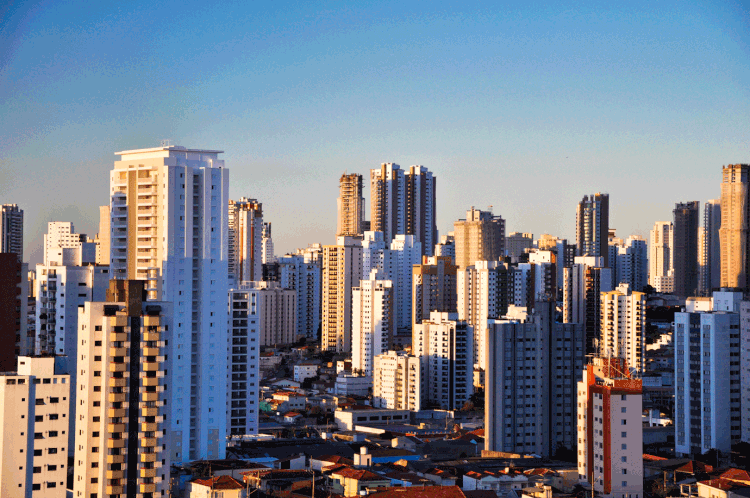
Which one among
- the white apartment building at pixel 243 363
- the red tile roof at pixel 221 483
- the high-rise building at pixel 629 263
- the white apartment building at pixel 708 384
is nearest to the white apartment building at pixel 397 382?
the white apartment building at pixel 243 363

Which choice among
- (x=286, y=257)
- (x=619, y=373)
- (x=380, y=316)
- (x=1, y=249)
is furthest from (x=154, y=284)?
(x=286, y=257)

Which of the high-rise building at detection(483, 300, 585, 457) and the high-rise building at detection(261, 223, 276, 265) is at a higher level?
the high-rise building at detection(261, 223, 276, 265)

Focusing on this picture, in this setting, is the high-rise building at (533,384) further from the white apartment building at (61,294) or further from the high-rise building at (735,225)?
the high-rise building at (735,225)

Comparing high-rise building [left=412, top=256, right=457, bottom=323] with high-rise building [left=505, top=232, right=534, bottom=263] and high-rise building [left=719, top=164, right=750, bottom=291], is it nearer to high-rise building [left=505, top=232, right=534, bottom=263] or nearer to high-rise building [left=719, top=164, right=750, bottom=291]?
high-rise building [left=719, top=164, right=750, bottom=291]

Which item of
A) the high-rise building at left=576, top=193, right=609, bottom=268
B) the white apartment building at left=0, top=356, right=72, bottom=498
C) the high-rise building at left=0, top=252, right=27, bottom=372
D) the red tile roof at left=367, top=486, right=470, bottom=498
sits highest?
the high-rise building at left=576, top=193, right=609, bottom=268

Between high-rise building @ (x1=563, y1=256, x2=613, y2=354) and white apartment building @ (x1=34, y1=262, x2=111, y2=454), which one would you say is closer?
white apartment building @ (x1=34, y1=262, x2=111, y2=454)

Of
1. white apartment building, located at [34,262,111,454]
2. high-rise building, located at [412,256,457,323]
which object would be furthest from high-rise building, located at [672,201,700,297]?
white apartment building, located at [34,262,111,454]
